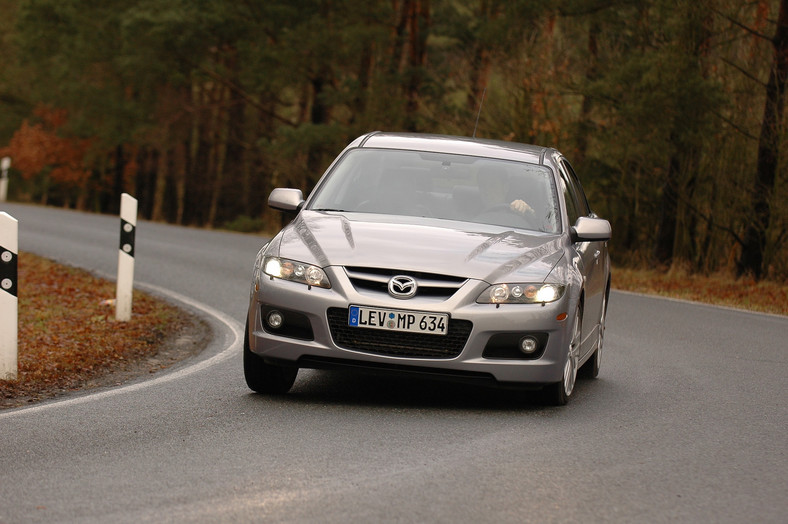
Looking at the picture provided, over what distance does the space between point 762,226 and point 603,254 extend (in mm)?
13459

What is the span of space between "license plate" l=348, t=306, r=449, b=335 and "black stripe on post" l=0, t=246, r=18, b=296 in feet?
8.58

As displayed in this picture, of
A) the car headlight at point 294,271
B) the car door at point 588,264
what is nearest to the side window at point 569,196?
the car door at point 588,264

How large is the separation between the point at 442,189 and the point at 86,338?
12.5 feet

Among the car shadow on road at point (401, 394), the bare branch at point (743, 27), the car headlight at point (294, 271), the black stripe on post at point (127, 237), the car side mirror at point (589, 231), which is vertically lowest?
the car shadow on road at point (401, 394)

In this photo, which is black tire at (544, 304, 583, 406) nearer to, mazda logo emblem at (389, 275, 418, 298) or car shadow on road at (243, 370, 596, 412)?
car shadow on road at (243, 370, 596, 412)

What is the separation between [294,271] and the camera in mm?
7582

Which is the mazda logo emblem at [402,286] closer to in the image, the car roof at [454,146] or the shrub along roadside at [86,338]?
the car roof at [454,146]

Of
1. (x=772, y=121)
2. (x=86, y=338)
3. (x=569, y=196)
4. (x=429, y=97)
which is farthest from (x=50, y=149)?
(x=569, y=196)

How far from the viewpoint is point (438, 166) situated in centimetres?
896

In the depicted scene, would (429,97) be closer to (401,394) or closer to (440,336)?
(401,394)

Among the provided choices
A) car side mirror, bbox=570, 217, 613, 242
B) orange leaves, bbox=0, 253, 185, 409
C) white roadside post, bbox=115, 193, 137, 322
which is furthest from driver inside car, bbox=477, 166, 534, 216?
white roadside post, bbox=115, 193, 137, 322

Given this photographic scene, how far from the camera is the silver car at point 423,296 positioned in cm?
736

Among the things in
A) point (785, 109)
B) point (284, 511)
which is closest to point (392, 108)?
point (785, 109)

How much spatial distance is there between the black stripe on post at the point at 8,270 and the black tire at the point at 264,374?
1.72 m
